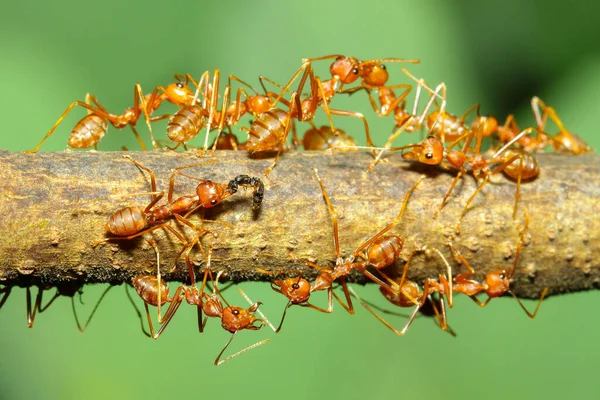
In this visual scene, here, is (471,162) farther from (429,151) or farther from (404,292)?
(404,292)

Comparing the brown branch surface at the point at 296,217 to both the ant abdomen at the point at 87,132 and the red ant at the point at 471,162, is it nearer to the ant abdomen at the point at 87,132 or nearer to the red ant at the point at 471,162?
the red ant at the point at 471,162

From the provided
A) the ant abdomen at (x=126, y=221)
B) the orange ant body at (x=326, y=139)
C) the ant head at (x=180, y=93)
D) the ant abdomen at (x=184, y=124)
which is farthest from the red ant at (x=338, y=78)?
the ant abdomen at (x=126, y=221)

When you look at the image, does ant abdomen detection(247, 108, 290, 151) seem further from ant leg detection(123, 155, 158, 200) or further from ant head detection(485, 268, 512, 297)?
ant head detection(485, 268, 512, 297)

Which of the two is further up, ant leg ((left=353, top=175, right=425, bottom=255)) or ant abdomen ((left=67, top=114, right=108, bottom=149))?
ant abdomen ((left=67, top=114, right=108, bottom=149))

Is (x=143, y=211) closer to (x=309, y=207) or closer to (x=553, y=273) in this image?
(x=309, y=207)

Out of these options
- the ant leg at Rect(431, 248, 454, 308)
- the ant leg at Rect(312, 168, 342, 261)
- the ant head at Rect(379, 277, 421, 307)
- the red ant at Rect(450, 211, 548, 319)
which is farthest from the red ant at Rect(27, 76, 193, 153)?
the red ant at Rect(450, 211, 548, 319)
